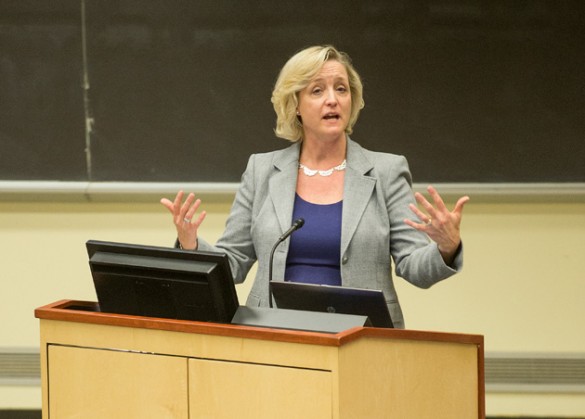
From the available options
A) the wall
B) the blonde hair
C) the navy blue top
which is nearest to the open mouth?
the blonde hair

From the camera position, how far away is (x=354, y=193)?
289 centimetres

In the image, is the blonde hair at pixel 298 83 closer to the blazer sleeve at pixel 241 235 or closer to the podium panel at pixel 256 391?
the blazer sleeve at pixel 241 235

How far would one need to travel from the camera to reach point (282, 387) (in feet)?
6.73

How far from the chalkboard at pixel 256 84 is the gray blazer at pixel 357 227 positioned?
1252mm

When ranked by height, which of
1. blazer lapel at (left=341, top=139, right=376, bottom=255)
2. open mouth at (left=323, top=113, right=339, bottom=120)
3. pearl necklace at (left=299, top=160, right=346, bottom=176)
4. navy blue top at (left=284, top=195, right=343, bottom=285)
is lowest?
navy blue top at (left=284, top=195, right=343, bottom=285)

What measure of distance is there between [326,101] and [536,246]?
1.76m

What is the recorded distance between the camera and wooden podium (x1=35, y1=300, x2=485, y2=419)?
2.03m

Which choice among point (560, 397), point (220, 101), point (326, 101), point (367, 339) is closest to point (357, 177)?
point (326, 101)

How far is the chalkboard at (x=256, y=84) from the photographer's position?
4188 millimetres

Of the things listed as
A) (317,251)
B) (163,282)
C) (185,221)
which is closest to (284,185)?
(317,251)

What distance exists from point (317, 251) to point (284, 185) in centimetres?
24

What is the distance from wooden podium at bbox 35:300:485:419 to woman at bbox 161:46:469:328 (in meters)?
0.47

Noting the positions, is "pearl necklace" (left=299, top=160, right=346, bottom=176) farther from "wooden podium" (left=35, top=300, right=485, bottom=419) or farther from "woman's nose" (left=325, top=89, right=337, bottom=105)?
"wooden podium" (left=35, top=300, right=485, bottom=419)

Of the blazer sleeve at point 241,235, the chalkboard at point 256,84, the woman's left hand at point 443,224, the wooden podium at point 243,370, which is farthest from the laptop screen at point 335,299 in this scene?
the chalkboard at point 256,84
